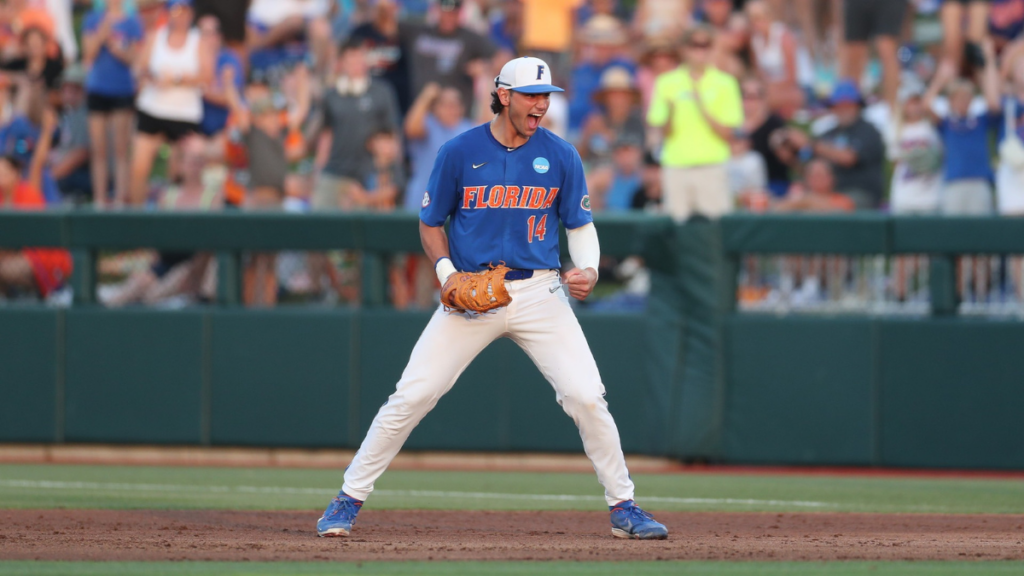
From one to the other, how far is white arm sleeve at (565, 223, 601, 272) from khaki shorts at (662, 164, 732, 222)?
533cm

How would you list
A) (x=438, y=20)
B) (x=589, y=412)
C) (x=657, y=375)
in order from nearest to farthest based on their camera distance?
1. (x=589, y=412)
2. (x=657, y=375)
3. (x=438, y=20)

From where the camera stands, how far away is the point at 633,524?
573cm

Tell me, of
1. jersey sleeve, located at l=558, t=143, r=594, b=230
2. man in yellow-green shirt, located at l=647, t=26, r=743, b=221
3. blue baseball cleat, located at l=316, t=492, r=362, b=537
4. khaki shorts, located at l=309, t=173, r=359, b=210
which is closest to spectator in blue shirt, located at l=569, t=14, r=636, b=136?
man in yellow-green shirt, located at l=647, t=26, r=743, b=221

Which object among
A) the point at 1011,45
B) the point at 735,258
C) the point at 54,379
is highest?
the point at 1011,45

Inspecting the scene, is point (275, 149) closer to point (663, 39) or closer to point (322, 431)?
point (322, 431)

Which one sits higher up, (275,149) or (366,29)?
(366,29)

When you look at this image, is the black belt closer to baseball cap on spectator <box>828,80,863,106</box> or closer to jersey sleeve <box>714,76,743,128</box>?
jersey sleeve <box>714,76,743,128</box>

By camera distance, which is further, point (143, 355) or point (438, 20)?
point (438, 20)

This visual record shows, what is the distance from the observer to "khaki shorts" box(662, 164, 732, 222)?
1116 cm

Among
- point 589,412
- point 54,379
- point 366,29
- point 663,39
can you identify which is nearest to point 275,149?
point 366,29

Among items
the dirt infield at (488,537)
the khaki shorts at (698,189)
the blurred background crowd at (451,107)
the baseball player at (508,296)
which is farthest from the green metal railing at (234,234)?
the baseball player at (508,296)

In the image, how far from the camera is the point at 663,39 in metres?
13.4

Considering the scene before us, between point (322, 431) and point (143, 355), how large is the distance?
158 cm

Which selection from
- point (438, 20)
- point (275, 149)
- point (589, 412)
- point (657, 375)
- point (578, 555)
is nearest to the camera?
point (578, 555)
